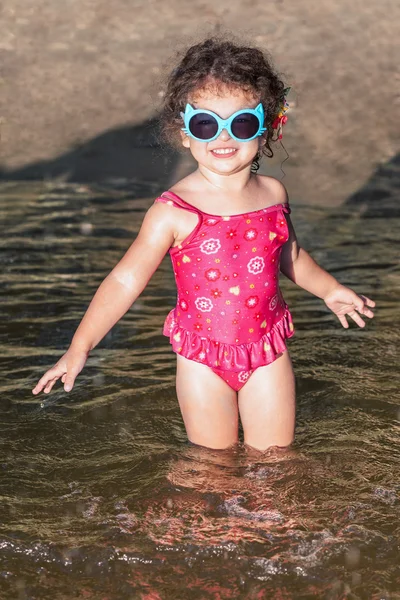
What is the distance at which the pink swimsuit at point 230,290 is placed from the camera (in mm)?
3834

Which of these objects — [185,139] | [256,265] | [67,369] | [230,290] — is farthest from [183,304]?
[185,139]

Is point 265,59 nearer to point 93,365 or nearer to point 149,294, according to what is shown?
point 93,365

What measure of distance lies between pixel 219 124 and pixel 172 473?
1.40 meters

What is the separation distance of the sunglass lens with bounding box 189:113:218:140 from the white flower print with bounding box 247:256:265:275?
0.49 meters

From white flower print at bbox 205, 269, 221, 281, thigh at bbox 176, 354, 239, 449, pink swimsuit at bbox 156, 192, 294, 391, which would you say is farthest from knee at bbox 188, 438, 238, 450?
white flower print at bbox 205, 269, 221, 281

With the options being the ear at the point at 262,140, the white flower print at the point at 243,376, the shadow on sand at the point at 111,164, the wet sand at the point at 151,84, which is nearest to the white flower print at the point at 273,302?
the white flower print at the point at 243,376

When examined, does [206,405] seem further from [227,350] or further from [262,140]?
[262,140]

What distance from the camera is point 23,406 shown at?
4965 millimetres

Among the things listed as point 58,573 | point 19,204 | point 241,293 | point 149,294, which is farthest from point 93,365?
point 19,204

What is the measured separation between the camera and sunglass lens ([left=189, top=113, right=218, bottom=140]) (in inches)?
147

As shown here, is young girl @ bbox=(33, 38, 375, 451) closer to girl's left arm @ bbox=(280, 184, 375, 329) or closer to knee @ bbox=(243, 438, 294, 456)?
knee @ bbox=(243, 438, 294, 456)

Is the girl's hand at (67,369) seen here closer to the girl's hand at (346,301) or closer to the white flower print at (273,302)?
the white flower print at (273,302)

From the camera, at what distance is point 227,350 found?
13.0ft

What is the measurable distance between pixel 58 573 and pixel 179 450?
1.01 m
